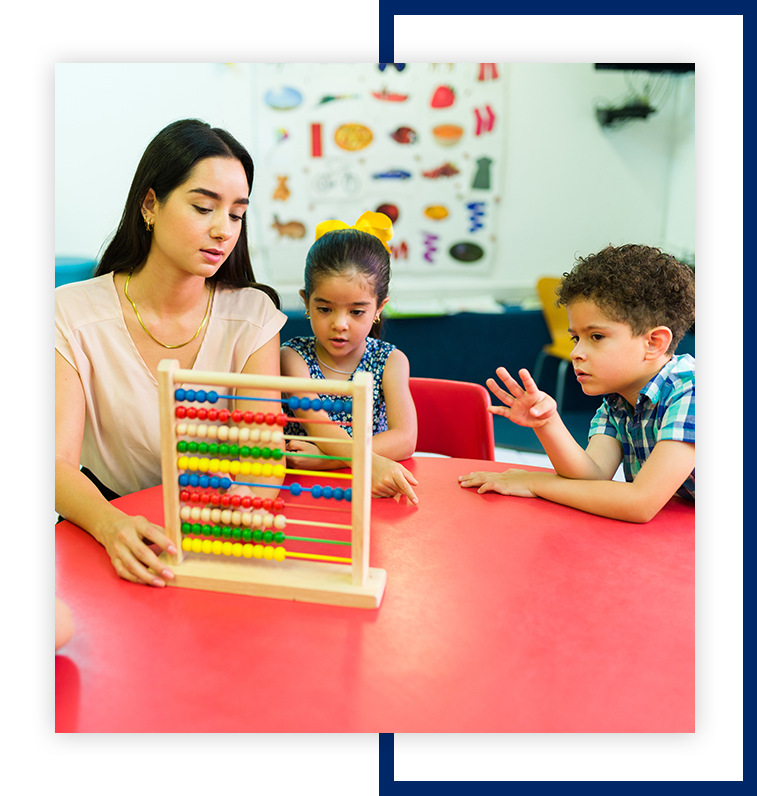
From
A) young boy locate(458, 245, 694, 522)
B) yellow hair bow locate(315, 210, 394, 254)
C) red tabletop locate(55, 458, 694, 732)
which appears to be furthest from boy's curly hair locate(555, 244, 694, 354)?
yellow hair bow locate(315, 210, 394, 254)

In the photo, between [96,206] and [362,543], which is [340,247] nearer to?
[362,543]

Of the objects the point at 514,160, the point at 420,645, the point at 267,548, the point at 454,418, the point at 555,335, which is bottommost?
the point at 420,645

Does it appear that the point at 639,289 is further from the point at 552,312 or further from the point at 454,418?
the point at 552,312

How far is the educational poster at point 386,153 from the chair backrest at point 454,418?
3447 millimetres

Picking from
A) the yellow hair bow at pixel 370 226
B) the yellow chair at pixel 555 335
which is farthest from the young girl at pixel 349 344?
the yellow chair at pixel 555 335

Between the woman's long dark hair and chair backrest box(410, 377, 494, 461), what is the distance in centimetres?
65

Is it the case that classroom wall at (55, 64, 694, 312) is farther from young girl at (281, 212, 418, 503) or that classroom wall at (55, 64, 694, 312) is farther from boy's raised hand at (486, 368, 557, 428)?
boy's raised hand at (486, 368, 557, 428)

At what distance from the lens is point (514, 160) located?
535 cm

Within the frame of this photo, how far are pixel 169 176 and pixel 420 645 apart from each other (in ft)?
3.85

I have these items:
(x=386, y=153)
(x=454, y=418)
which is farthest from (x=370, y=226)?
(x=386, y=153)

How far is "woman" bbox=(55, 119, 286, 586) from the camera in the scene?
152 centimetres

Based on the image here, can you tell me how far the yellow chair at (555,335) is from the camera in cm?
474

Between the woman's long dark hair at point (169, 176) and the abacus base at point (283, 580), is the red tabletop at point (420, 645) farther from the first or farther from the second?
the woman's long dark hair at point (169, 176)

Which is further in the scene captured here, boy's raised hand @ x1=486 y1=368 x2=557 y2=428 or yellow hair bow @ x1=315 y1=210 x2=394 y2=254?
yellow hair bow @ x1=315 y1=210 x2=394 y2=254
